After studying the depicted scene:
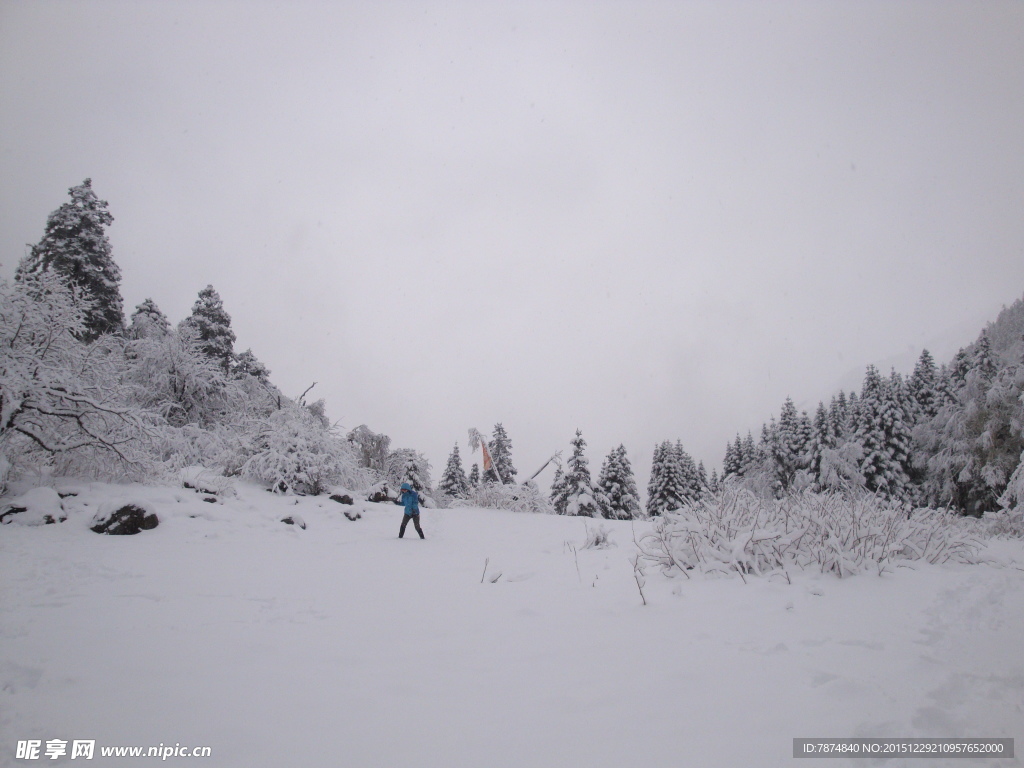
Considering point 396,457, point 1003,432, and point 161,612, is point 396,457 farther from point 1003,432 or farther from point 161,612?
point 1003,432

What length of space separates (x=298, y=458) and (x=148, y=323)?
13792 millimetres

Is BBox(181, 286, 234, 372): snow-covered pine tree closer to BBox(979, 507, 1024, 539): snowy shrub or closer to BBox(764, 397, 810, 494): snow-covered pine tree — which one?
BBox(979, 507, 1024, 539): snowy shrub

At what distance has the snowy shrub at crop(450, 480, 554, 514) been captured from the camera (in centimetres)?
1733

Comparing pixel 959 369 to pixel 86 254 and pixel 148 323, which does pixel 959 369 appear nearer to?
pixel 148 323

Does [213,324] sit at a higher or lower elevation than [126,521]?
higher

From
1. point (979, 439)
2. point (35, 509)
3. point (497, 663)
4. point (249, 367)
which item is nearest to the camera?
point (497, 663)

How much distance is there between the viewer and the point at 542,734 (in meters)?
2.34

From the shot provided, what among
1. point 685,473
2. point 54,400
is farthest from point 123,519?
point 685,473

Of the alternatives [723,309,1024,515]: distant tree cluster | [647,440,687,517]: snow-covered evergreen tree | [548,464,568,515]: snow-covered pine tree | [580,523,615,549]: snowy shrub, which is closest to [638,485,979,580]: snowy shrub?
[580,523,615,549]: snowy shrub

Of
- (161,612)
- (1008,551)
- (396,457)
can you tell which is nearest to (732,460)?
(396,457)

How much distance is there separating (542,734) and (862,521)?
494cm

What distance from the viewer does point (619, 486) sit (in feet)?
94.7

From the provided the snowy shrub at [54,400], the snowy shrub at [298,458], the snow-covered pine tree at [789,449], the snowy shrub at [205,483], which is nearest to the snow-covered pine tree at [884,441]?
the snow-covered pine tree at [789,449]

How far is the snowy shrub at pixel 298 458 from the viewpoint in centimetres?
1145
